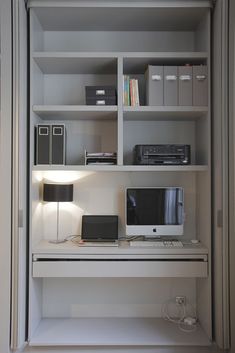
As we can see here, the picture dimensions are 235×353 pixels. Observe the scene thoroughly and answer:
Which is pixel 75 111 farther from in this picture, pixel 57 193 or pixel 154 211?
pixel 154 211

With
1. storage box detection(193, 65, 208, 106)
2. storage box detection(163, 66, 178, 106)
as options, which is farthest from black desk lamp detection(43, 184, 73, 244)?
storage box detection(193, 65, 208, 106)

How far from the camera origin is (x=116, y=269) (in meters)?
2.12

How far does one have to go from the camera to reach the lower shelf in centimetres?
207

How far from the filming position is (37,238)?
90.9 inches

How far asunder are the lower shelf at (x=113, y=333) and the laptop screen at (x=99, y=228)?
69cm

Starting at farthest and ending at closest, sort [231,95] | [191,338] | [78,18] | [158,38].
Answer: [158,38] < [78,18] < [191,338] < [231,95]

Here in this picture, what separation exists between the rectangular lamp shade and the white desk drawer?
0.49m

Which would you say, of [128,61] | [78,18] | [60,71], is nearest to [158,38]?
[128,61]

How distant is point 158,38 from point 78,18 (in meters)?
0.70

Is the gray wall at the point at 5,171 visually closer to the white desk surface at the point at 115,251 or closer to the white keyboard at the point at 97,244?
the white desk surface at the point at 115,251

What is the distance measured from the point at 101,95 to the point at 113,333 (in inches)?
71.5

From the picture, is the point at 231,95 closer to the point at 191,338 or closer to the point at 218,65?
the point at 218,65

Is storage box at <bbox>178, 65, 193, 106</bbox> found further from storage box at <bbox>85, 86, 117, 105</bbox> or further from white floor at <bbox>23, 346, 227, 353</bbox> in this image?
white floor at <bbox>23, 346, 227, 353</bbox>

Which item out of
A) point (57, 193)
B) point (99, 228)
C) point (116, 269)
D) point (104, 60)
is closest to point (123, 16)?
point (104, 60)
